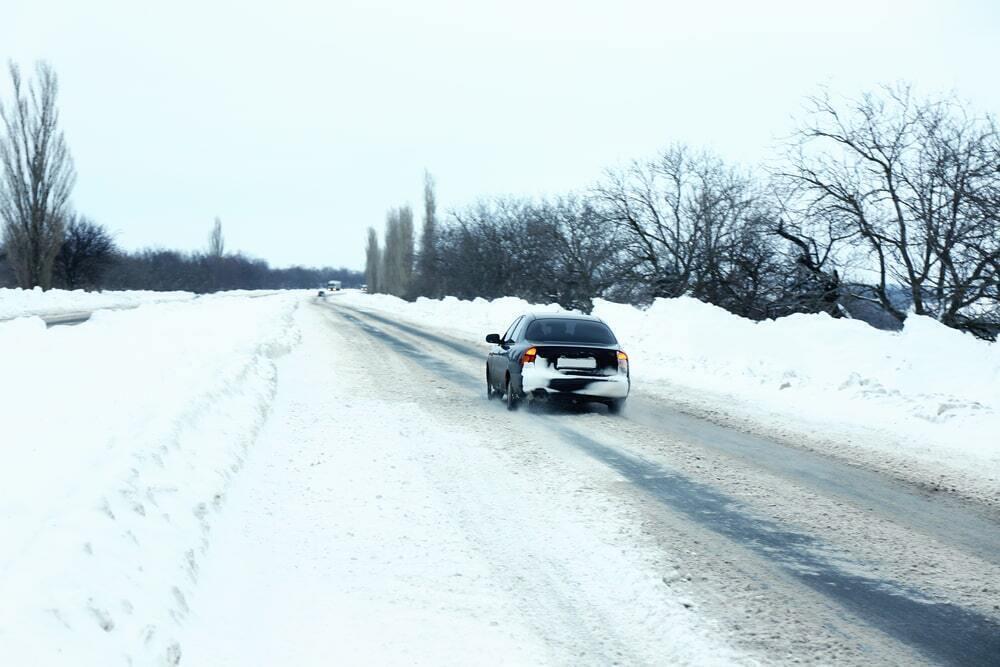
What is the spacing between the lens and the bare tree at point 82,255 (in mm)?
58656

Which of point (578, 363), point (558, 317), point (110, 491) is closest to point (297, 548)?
point (110, 491)

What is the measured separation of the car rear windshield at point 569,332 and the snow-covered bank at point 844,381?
1.98m

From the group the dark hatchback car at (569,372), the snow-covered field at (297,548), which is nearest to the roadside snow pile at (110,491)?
the snow-covered field at (297,548)

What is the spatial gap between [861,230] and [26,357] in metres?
17.5

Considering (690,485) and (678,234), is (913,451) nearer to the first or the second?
(690,485)

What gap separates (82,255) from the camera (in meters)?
59.7

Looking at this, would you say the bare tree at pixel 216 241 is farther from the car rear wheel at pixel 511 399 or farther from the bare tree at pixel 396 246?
the car rear wheel at pixel 511 399

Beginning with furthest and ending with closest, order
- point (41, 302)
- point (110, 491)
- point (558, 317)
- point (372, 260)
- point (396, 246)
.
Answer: point (372, 260) → point (396, 246) → point (41, 302) → point (558, 317) → point (110, 491)

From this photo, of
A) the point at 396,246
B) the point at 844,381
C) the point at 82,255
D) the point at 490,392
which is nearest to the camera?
the point at 490,392

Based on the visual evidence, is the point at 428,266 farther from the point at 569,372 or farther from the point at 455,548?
the point at 455,548

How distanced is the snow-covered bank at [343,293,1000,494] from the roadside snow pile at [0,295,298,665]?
22.3ft

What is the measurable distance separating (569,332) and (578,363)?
829 millimetres

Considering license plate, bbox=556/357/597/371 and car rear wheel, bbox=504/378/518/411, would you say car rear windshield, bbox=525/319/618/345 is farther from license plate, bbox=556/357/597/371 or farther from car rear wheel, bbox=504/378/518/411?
car rear wheel, bbox=504/378/518/411

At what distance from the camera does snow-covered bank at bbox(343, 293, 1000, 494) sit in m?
9.87
